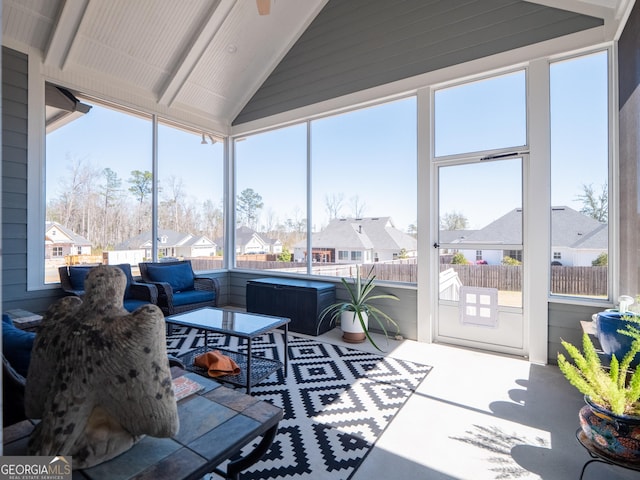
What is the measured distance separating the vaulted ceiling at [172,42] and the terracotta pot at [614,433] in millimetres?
3209

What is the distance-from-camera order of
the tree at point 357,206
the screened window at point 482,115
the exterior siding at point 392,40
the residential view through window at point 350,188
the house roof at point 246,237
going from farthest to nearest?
the house roof at point 246,237 < the tree at point 357,206 < the screened window at point 482,115 < the exterior siding at point 392,40 < the residential view through window at point 350,188

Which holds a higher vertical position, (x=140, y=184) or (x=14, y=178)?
(x=140, y=184)

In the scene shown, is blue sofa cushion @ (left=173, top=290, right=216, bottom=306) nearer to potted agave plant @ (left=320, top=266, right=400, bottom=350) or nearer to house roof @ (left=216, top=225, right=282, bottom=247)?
house roof @ (left=216, top=225, right=282, bottom=247)

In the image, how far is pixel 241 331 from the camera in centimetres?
282

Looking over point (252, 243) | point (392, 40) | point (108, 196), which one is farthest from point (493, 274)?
point (108, 196)

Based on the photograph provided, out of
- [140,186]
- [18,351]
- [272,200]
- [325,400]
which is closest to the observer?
[18,351]

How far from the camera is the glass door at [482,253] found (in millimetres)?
3641

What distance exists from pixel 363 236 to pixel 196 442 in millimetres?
3634

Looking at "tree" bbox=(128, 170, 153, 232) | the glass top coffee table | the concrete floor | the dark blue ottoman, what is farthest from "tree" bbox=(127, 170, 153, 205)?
the concrete floor

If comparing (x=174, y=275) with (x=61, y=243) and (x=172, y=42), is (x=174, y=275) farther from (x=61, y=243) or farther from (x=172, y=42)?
(x=172, y=42)

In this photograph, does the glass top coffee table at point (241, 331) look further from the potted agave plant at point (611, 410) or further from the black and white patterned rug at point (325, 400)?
the potted agave plant at point (611, 410)

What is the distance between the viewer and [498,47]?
361cm

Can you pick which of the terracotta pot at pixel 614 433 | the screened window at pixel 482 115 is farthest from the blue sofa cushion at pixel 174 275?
the terracotta pot at pixel 614 433

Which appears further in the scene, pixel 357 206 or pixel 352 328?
pixel 357 206
